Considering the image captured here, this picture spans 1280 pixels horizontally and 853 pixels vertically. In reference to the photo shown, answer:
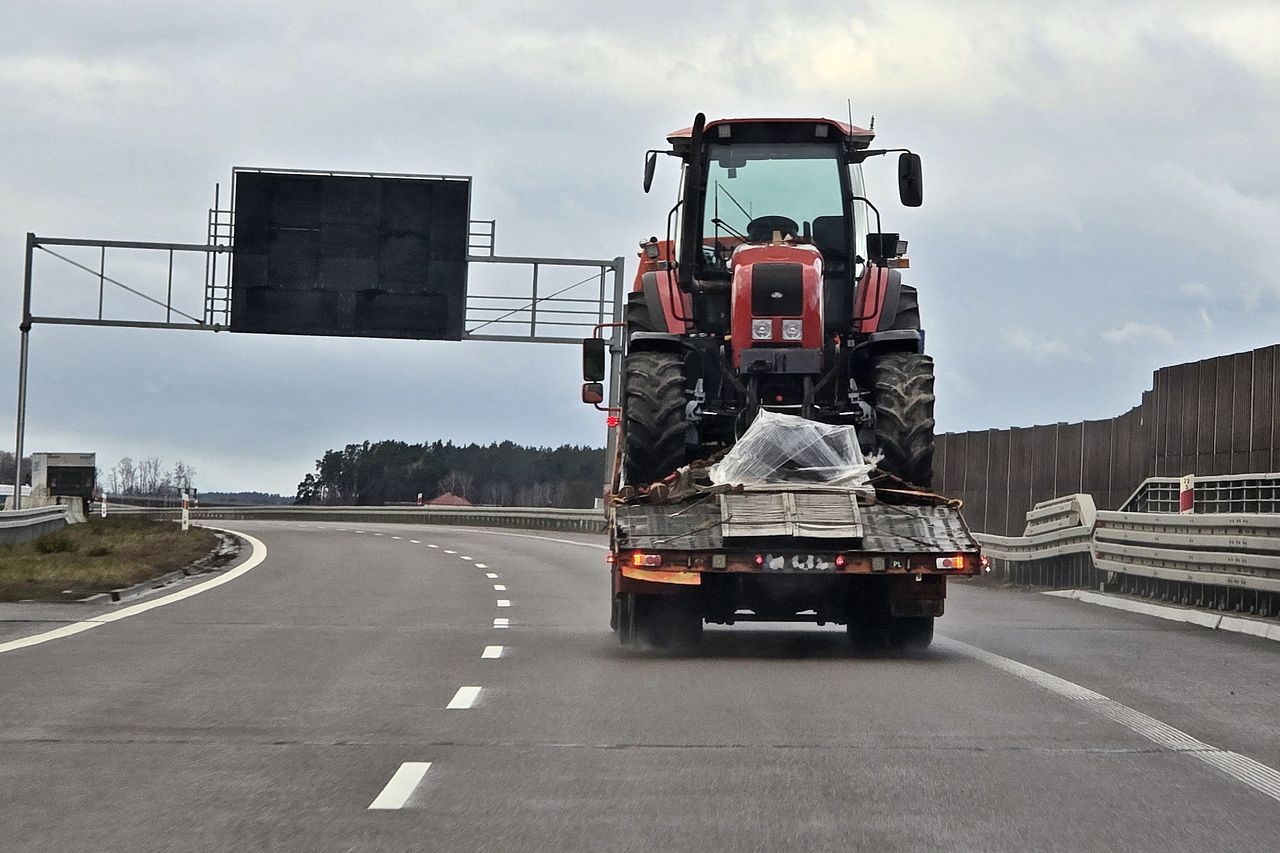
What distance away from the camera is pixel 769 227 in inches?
635

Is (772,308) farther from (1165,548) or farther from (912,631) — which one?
(1165,548)

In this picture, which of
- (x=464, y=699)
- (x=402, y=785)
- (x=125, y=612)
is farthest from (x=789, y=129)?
(x=402, y=785)

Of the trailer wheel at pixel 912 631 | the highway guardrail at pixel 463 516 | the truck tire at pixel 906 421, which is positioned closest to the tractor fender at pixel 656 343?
the truck tire at pixel 906 421

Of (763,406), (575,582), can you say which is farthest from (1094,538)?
(763,406)

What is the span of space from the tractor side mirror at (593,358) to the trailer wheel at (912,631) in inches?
150

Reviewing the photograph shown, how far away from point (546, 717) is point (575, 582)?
15.5 meters

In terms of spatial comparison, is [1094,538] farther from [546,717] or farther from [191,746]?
[191,746]

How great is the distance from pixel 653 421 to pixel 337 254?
29508 millimetres

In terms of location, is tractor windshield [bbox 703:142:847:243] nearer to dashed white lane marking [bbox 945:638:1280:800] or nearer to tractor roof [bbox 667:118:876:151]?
tractor roof [bbox 667:118:876:151]

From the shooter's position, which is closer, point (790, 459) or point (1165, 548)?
point (790, 459)

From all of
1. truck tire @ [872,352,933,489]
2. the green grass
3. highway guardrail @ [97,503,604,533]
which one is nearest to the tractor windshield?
truck tire @ [872,352,933,489]

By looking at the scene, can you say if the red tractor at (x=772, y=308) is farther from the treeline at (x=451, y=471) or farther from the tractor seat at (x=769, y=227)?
the treeline at (x=451, y=471)

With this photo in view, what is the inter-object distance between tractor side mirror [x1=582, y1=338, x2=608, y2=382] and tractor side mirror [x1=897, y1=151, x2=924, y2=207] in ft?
10.2

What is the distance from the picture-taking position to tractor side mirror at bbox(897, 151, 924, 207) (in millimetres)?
15281
